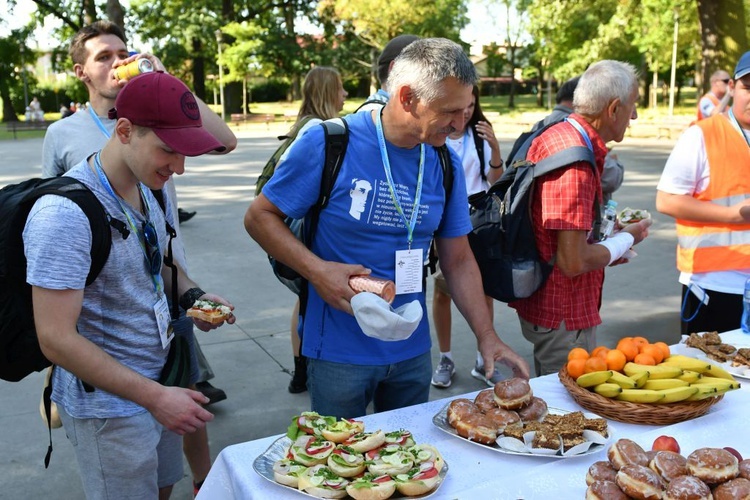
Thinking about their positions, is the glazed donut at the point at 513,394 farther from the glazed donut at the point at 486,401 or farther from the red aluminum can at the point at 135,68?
the red aluminum can at the point at 135,68

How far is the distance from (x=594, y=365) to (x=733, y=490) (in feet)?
2.43

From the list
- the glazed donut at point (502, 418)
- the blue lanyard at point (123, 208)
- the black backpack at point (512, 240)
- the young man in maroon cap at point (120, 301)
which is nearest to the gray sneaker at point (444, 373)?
the black backpack at point (512, 240)

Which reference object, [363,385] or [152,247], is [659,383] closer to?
[363,385]

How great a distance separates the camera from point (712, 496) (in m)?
1.64

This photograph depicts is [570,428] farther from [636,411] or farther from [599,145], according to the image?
[599,145]

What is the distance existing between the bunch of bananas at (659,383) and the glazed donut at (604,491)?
0.54 metres

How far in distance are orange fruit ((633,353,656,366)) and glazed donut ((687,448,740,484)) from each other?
0.66 meters

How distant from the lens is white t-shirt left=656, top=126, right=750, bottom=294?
3.37 metres

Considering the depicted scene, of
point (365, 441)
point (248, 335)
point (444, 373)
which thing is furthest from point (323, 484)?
point (248, 335)

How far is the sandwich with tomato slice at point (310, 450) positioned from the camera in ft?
6.03

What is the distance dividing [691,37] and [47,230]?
116 ft

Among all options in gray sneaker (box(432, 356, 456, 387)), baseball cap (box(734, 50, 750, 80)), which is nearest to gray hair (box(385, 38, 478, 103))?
baseball cap (box(734, 50, 750, 80))

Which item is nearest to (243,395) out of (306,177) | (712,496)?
(306,177)

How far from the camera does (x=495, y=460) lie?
196cm
